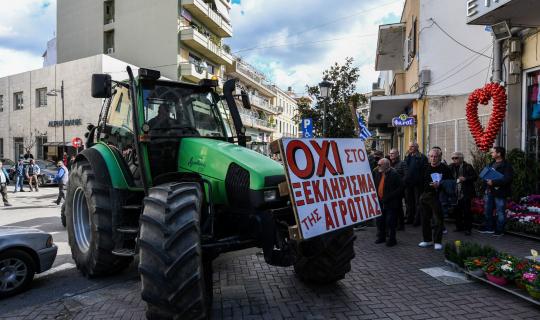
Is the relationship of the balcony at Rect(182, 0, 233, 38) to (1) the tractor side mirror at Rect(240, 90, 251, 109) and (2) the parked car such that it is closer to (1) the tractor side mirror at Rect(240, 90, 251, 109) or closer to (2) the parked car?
(1) the tractor side mirror at Rect(240, 90, 251, 109)

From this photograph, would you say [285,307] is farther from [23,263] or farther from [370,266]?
[23,263]

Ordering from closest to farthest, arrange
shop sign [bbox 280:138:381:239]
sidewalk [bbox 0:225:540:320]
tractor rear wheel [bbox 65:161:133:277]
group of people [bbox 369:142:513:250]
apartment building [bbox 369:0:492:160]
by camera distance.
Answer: shop sign [bbox 280:138:381:239], sidewalk [bbox 0:225:540:320], tractor rear wheel [bbox 65:161:133:277], group of people [bbox 369:142:513:250], apartment building [bbox 369:0:492:160]

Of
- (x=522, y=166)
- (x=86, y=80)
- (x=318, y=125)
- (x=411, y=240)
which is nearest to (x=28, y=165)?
(x=86, y=80)

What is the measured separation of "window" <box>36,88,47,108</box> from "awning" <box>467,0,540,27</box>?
28999mm

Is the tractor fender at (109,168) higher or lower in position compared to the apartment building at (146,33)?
lower

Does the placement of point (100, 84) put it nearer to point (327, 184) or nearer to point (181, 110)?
point (181, 110)

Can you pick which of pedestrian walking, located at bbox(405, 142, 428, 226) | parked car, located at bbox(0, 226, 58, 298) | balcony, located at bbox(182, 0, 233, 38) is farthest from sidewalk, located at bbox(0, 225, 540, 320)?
balcony, located at bbox(182, 0, 233, 38)

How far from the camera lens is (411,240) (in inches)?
308

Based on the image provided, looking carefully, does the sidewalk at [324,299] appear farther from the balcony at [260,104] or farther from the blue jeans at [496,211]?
the balcony at [260,104]

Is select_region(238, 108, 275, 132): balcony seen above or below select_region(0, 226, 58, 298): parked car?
above

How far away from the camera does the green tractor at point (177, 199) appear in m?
3.24

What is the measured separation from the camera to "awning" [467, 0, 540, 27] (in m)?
7.71

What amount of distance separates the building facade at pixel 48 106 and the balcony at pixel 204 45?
5639 millimetres

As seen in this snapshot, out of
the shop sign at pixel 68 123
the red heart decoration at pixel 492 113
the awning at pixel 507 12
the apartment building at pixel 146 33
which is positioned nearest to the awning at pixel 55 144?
the shop sign at pixel 68 123
